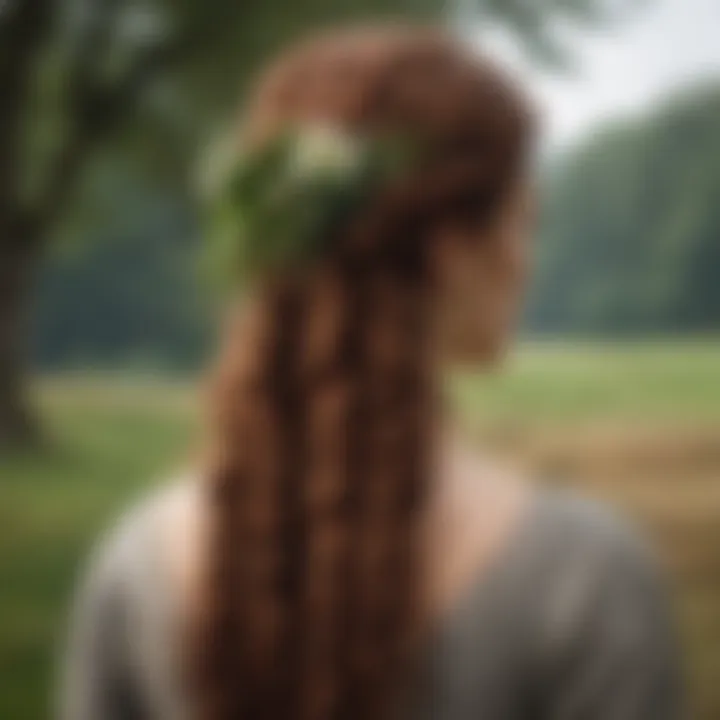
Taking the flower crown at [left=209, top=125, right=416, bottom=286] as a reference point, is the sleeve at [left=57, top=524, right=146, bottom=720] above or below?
below

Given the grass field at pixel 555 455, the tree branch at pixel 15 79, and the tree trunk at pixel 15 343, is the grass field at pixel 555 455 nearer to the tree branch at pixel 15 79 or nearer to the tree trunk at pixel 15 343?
the tree trunk at pixel 15 343

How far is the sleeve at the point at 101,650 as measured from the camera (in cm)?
109

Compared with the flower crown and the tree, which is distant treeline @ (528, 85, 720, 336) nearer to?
the flower crown

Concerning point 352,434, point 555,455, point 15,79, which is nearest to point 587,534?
point 555,455

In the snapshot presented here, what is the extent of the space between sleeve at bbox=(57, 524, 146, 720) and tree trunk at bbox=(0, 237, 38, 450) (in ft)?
0.41

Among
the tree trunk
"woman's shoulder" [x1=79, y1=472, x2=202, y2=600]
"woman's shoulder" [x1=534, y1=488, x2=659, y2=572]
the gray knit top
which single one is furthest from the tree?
"woman's shoulder" [x1=534, y1=488, x2=659, y2=572]

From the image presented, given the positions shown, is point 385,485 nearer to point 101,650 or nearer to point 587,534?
point 587,534

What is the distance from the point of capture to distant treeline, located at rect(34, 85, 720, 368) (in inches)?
42.9

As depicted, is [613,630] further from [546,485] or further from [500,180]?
[500,180]

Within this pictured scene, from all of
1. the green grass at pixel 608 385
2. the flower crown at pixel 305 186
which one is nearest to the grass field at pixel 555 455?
the green grass at pixel 608 385

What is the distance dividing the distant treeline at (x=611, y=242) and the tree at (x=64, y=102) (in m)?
0.06

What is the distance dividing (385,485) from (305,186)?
23cm

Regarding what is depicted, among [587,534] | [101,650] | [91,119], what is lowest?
[101,650]

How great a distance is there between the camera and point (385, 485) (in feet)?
3.42
